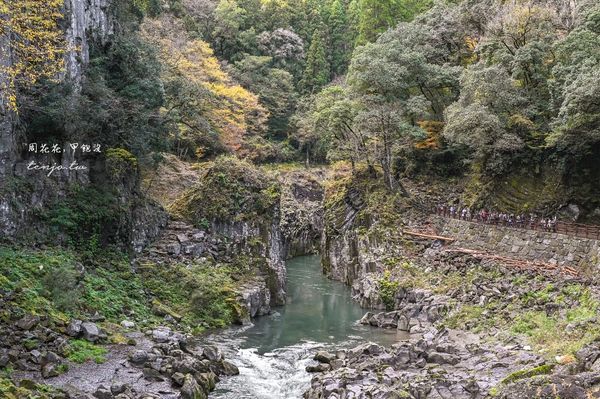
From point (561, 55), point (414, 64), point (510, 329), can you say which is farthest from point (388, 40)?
point (510, 329)

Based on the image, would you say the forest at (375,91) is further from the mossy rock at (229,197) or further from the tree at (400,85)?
the mossy rock at (229,197)

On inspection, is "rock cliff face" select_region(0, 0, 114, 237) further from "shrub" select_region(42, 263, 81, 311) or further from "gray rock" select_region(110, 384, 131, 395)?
"gray rock" select_region(110, 384, 131, 395)

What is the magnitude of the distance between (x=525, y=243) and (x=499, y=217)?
326 cm

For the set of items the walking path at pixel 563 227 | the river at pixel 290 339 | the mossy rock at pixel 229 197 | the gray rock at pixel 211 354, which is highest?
the mossy rock at pixel 229 197

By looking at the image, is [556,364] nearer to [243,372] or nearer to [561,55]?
[243,372]

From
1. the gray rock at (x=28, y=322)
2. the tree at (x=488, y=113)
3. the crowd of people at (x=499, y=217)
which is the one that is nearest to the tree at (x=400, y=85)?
the crowd of people at (x=499, y=217)

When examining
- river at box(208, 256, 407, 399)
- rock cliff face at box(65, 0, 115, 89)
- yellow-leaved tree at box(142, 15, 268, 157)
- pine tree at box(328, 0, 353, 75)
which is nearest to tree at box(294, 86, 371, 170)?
yellow-leaved tree at box(142, 15, 268, 157)

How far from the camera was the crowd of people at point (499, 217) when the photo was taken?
104 feet

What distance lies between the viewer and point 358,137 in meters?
44.6

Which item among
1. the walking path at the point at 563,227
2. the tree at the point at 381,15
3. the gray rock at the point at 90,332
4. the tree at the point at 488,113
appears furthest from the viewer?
the tree at the point at 381,15

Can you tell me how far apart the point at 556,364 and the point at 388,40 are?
113ft

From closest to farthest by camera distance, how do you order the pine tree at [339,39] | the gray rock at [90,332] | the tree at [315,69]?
the gray rock at [90,332] < the tree at [315,69] < the pine tree at [339,39]

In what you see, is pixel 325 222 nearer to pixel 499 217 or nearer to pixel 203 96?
pixel 203 96

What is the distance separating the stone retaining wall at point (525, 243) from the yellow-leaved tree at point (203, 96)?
19351 millimetres
